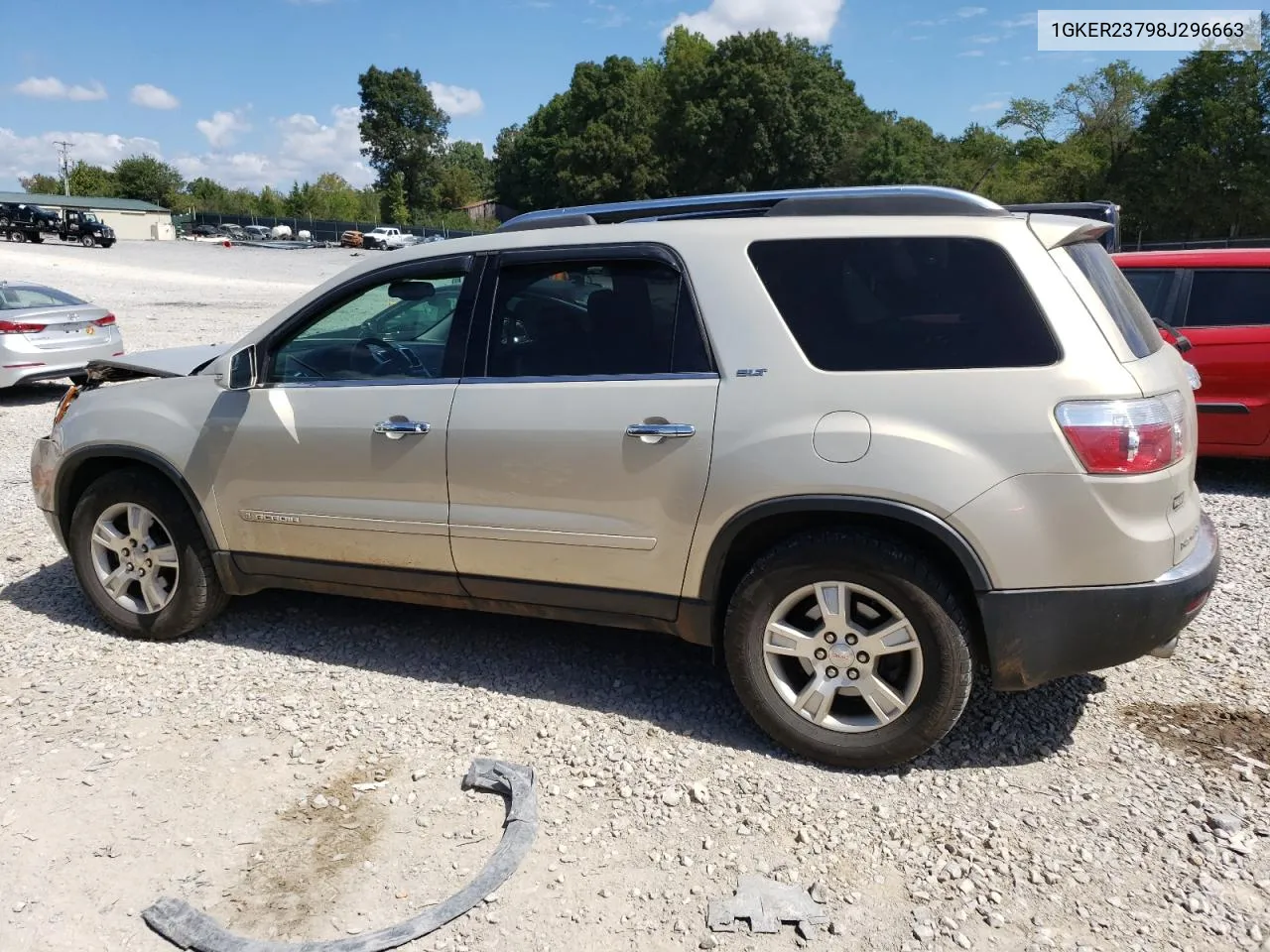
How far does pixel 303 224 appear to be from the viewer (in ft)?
261

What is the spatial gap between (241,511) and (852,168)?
70.8 m

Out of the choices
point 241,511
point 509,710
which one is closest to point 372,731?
point 509,710

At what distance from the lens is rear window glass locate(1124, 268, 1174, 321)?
7.05 metres

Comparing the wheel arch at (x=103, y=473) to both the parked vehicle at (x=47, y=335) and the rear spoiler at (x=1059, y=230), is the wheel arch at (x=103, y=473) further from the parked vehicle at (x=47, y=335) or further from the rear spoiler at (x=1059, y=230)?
the parked vehicle at (x=47, y=335)

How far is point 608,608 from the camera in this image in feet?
11.7

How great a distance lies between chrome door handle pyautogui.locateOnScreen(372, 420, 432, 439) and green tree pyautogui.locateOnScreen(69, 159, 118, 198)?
124 meters

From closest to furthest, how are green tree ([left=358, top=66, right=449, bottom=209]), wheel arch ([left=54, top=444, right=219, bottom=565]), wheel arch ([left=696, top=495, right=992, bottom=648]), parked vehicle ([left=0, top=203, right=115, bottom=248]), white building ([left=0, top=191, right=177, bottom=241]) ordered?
wheel arch ([left=696, top=495, right=992, bottom=648]), wheel arch ([left=54, top=444, right=219, bottom=565]), parked vehicle ([left=0, top=203, right=115, bottom=248]), white building ([left=0, top=191, right=177, bottom=241]), green tree ([left=358, top=66, right=449, bottom=209])

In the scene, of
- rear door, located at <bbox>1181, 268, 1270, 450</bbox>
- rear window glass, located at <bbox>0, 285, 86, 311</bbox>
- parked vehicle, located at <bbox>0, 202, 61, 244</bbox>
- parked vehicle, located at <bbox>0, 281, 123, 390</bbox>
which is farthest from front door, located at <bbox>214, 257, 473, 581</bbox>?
parked vehicle, located at <bbox>0, 202, 61, 244</bbox>

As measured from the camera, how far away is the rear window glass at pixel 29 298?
11438 mm

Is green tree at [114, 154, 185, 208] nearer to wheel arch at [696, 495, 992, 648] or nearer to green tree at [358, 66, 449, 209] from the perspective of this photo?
green tree at [358, 66, 449, 209]

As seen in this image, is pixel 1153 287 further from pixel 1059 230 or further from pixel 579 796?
pixel 579 796

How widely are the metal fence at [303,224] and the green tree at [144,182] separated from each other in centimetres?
1842

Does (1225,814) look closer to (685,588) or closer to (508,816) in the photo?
(685,588)

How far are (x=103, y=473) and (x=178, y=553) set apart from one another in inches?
23.8
